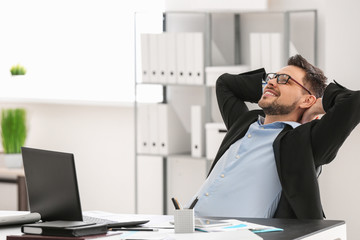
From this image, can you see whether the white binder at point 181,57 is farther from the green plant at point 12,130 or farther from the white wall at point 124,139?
the green plant at point 12,130

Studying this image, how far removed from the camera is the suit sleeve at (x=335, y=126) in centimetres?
283

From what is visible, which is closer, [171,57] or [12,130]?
[171,57]

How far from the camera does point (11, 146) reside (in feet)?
18.5

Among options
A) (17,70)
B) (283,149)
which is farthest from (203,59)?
(17,70)

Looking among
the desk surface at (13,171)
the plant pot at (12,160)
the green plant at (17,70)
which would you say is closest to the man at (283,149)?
the desk surface at (13,171)

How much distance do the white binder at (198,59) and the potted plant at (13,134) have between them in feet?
5.68

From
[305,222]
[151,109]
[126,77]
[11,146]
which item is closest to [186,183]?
[151,109]

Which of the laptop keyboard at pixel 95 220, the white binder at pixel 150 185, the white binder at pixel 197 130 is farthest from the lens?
the white binder at pixel 150 185

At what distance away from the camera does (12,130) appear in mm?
5648

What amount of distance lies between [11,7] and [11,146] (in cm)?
123

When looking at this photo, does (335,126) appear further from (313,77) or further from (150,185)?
(150,185)

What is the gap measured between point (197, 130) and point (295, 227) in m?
2.23

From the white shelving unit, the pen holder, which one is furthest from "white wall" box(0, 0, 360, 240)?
the pen holder

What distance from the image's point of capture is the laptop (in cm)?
230
